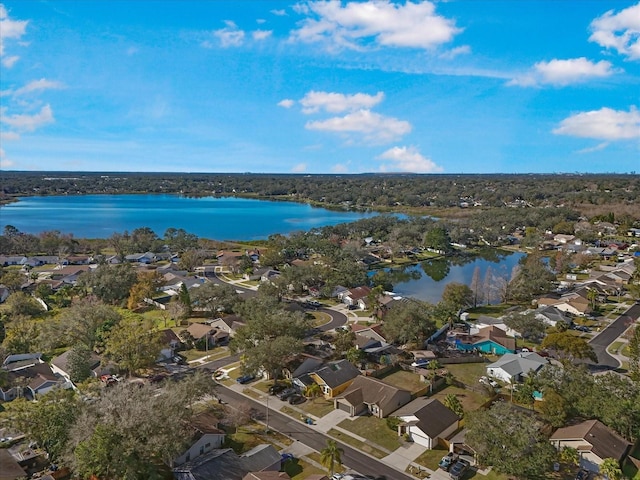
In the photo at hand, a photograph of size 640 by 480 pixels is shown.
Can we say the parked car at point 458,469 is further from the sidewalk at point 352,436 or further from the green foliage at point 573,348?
the green foliage at point 573,348

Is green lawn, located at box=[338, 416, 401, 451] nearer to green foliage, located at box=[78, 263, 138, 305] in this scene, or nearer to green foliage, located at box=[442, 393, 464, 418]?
green foliage, located at box=[442, 393, 464, 418]

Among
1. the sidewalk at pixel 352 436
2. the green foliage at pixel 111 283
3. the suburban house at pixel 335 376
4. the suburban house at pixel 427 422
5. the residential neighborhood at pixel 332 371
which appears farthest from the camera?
the green foliage at pixel 111 283

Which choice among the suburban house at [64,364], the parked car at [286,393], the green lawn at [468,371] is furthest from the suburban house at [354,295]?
the suburban house at [64,364]

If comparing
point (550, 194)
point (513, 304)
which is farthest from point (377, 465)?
point (550, 194)

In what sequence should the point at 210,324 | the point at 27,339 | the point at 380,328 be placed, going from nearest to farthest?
1. the point at 27,339
2. the point at 380,328
3. the point at 210,324

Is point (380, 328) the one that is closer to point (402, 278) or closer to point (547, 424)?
point (547, 424)

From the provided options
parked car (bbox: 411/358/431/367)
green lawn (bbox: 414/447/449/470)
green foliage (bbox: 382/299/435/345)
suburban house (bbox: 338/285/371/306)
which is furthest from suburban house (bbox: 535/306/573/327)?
green lawn (bbox: 414/447/449/470)

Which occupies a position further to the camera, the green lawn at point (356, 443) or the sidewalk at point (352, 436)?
the green lawn at point (356, 443)

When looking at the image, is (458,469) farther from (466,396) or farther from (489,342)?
(489,342)
